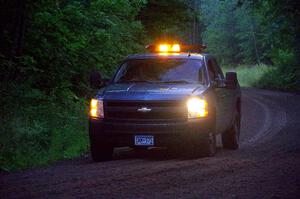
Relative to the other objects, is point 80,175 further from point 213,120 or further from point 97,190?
point 213,120

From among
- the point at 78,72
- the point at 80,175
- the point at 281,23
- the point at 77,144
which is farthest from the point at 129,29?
the point at 281,23

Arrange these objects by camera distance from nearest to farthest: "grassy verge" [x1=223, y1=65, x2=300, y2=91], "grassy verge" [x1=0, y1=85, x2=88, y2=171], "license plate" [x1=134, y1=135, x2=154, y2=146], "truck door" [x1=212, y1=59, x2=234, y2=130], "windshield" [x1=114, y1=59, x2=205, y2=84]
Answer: "license plate" [x1=134, y1=135, x2=154, y2=146] < "grassy verge" [x1=0, y1=85, x2=88, y2=171] < "windshield" [x1=114, y1=59, x2=205, y2=84] < "truck door" [x1=212, y1=59, x2=234, y2=130] < "grassy verge" [x1=223, y1=65, x2=300, y2=91]

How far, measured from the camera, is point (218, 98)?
41.8 feet

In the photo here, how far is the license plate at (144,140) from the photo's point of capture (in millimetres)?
11367

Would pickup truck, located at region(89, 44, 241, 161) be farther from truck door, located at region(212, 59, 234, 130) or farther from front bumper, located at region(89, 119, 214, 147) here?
truck door, located at region(212, 59, 234, 130)

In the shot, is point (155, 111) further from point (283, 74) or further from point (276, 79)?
point (276, 79)

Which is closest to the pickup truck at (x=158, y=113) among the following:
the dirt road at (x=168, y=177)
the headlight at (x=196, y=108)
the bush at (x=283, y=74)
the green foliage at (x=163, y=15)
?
the headlight at (x=196, y=108)

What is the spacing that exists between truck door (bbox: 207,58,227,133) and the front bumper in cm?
108

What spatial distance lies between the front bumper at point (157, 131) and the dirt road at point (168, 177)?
0.33m

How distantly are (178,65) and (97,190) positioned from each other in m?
4.88

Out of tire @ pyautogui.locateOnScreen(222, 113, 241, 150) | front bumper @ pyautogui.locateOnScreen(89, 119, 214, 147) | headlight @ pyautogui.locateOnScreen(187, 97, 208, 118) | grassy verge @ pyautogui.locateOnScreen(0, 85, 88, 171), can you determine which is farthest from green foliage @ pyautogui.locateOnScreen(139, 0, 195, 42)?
front bumper @ pyautogui.locateOnScreen(89, 119, 214, 147)

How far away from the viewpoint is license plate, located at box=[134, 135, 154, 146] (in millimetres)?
11367

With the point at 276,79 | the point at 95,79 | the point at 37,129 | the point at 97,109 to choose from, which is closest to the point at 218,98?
the point at 95,79

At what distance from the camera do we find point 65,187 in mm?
8680
